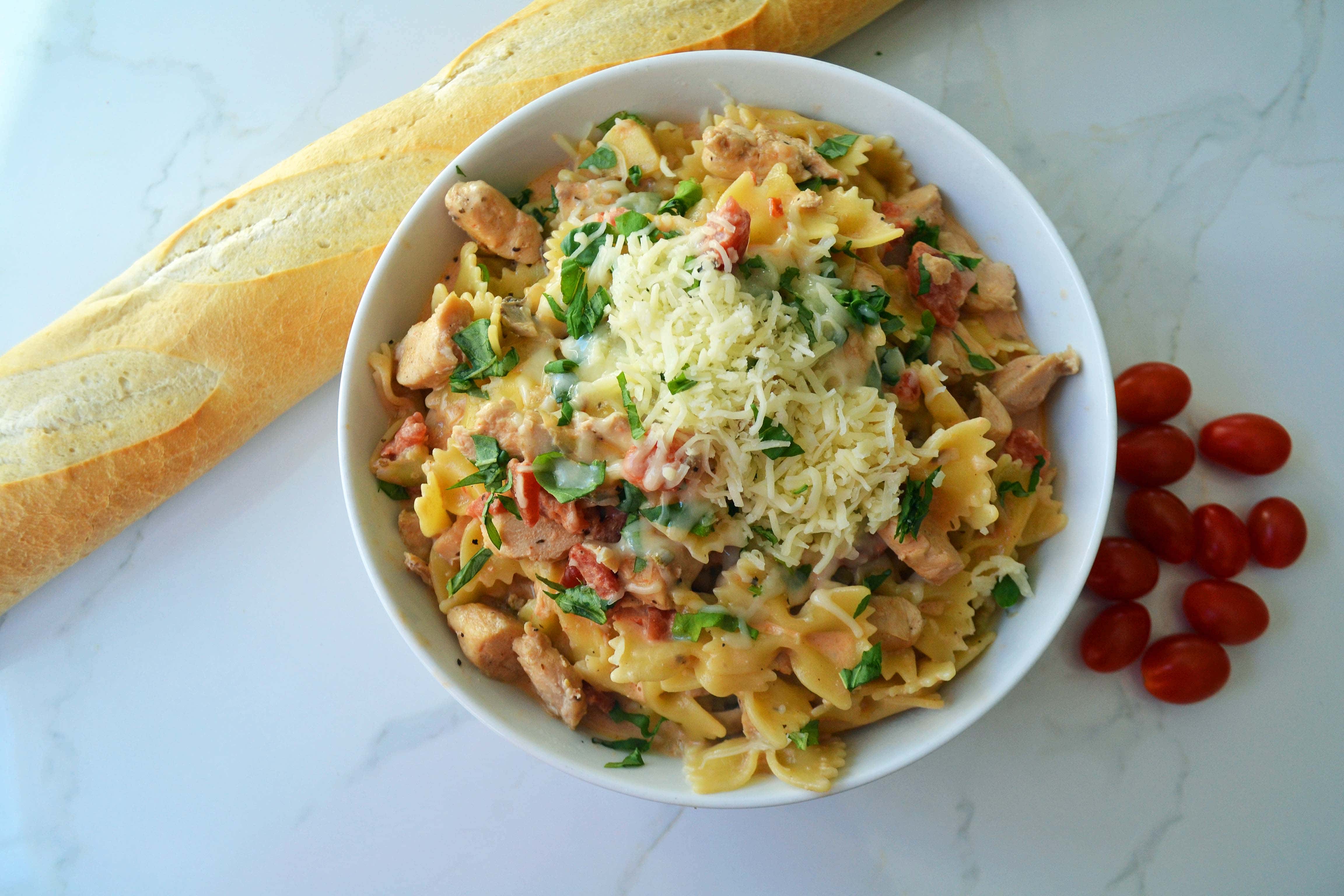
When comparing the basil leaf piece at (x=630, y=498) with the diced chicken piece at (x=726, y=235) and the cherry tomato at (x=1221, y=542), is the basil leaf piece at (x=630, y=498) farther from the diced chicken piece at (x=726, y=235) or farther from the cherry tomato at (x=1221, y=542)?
the cherry tomato at (x=1221, y=542)

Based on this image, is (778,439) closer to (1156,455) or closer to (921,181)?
(921,181)

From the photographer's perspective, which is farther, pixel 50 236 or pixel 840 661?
pixel 50 236

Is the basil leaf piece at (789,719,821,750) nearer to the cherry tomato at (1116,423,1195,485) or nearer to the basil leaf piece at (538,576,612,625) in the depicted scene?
the basil leaf piece at (538,576,612,625)

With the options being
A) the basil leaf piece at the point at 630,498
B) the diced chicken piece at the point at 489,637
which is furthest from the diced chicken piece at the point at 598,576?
the diced chicken piece at the point at 489,637

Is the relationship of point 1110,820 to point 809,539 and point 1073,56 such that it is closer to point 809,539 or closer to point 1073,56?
point 809,539

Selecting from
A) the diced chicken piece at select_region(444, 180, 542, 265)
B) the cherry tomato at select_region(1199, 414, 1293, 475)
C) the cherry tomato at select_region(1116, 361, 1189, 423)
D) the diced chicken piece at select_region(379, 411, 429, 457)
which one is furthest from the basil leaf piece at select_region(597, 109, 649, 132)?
the cherry tomato at select_region(1199, 414, 1293, 475)

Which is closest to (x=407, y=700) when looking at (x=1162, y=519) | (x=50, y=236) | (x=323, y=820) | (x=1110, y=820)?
(x=323, y=820)

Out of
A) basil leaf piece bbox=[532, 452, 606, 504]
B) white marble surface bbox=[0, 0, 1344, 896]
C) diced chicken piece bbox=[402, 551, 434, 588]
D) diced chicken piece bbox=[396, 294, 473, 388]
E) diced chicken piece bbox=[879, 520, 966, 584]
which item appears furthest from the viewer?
white marble surface bbox=[0, 0, 1344, 896]
